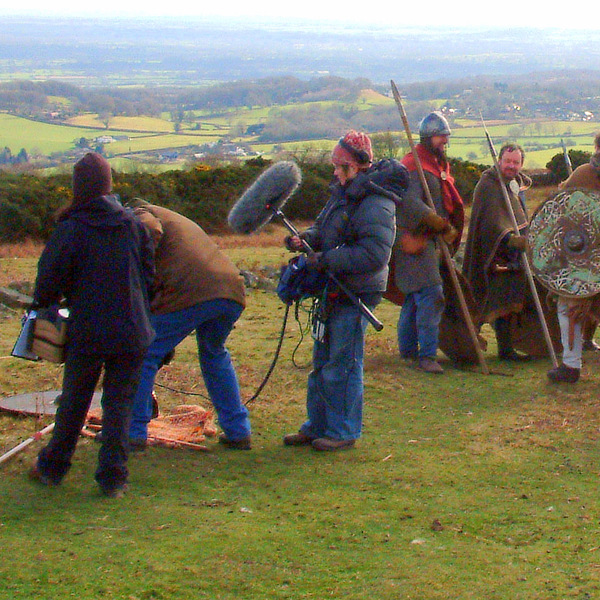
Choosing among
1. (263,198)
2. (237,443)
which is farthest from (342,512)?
(263,198)

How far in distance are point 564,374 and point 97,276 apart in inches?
179

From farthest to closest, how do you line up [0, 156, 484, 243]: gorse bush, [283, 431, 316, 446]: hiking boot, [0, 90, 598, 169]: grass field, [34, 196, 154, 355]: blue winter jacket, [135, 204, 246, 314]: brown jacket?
[0, 90, 598, 169]: grass field
[0, 156, 484, 243]: gorse bush
[283, 431, 316, 446]: hiking boot
[135, 204, 246, 314]: brown jacket
[34, 196, 154, 355]: blue winter jacket

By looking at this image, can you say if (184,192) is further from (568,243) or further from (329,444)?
(329,444)

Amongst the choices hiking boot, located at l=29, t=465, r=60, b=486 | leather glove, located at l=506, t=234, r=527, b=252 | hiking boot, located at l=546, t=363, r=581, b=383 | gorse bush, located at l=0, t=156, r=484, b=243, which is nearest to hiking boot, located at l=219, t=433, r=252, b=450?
hiking boot, located at l=29, t=465, r=60, b=486

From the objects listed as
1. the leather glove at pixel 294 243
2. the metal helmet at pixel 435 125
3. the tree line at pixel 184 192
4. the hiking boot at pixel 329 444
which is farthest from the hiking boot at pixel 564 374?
the tree line at pixel 184 192

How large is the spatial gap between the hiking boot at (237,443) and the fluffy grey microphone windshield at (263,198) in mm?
1326

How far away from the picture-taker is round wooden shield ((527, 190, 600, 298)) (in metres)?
7.61

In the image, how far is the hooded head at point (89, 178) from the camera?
16.1 ft

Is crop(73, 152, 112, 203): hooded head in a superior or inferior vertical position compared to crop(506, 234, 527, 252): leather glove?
superior

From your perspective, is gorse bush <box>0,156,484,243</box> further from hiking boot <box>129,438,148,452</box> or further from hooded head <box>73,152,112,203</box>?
hooded head <box>73,152,112,203</box>

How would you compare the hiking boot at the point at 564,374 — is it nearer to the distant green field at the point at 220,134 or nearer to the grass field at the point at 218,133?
the grass field at the point at 218,133

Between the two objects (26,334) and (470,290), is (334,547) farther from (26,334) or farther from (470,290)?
(470,290)

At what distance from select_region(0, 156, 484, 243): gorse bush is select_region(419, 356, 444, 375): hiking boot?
11.9 meters

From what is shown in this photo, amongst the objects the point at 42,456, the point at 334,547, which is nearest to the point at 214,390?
the point at 42,456
